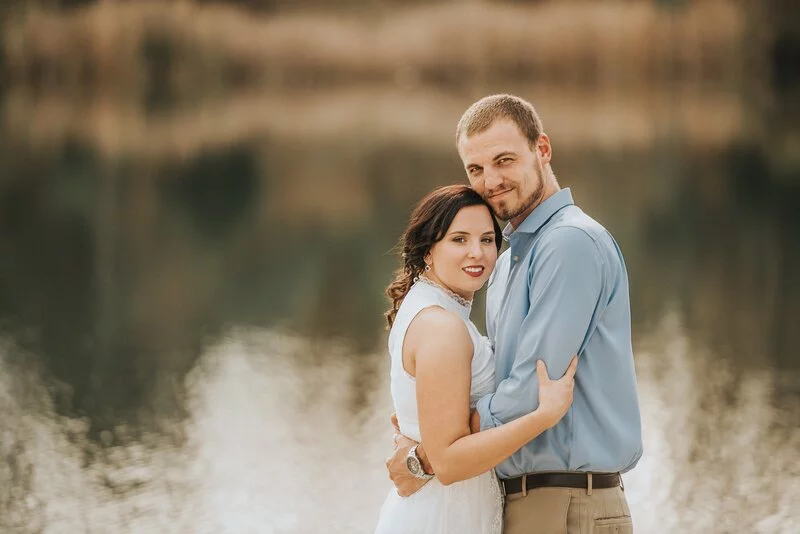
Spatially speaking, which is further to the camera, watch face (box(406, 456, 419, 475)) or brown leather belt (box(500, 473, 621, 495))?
watch face (box(406, 456, 419, 475))

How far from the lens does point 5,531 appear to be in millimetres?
9180

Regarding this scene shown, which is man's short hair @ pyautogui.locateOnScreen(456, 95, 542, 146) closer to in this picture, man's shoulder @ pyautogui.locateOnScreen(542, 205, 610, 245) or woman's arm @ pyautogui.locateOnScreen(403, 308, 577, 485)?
man's shoulder @ pyautogui.locateOnScreen(542, 205, 610, 245)

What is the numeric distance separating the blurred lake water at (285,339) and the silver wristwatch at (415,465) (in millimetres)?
5586

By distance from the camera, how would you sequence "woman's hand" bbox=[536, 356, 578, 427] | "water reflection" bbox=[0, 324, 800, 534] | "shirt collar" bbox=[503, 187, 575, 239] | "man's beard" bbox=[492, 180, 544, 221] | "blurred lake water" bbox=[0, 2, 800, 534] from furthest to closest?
1. "blurred lake water" bbox=[0, 2, 800, 534]
2. "water reflection" bbox=[0, 324, 800, 534]
3. "man's beard" bbox=[492, 180, 544, 221]
4. "shirt collar" bbox=[503, 187, 575, 239]
5. "woman's hand" bbox=[536, 356, 578, 427]

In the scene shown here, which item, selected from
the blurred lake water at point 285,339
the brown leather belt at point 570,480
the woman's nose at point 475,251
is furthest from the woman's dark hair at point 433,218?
the blurred lake water at point 285,339

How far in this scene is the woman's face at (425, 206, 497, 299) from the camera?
3.92m

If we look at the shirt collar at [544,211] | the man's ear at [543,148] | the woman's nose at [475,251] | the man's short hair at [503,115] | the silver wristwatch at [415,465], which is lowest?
the silver wristwatch at [415,465]

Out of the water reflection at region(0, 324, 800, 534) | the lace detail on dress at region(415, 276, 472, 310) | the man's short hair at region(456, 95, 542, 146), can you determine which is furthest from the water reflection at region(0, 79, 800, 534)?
the man's short hair at region(456, 95, 542, 146)

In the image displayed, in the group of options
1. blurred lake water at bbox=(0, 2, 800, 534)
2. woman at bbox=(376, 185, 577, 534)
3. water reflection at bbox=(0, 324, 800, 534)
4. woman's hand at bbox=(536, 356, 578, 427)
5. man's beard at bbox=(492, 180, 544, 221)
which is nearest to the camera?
woman's hand at bbox=(536, 356, 578, 427)

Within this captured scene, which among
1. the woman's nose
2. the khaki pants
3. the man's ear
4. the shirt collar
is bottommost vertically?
the khaki pants

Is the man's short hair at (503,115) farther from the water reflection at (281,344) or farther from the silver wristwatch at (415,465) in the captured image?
the water reflection at (281,344)

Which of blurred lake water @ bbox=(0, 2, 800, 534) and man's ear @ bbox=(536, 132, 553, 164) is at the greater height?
blurred lake water @ bbox=(0, 2, 800, 534)

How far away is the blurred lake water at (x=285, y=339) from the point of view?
33.0 feet

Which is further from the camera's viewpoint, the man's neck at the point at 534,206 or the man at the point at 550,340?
the man's neck at the point at 534,206
